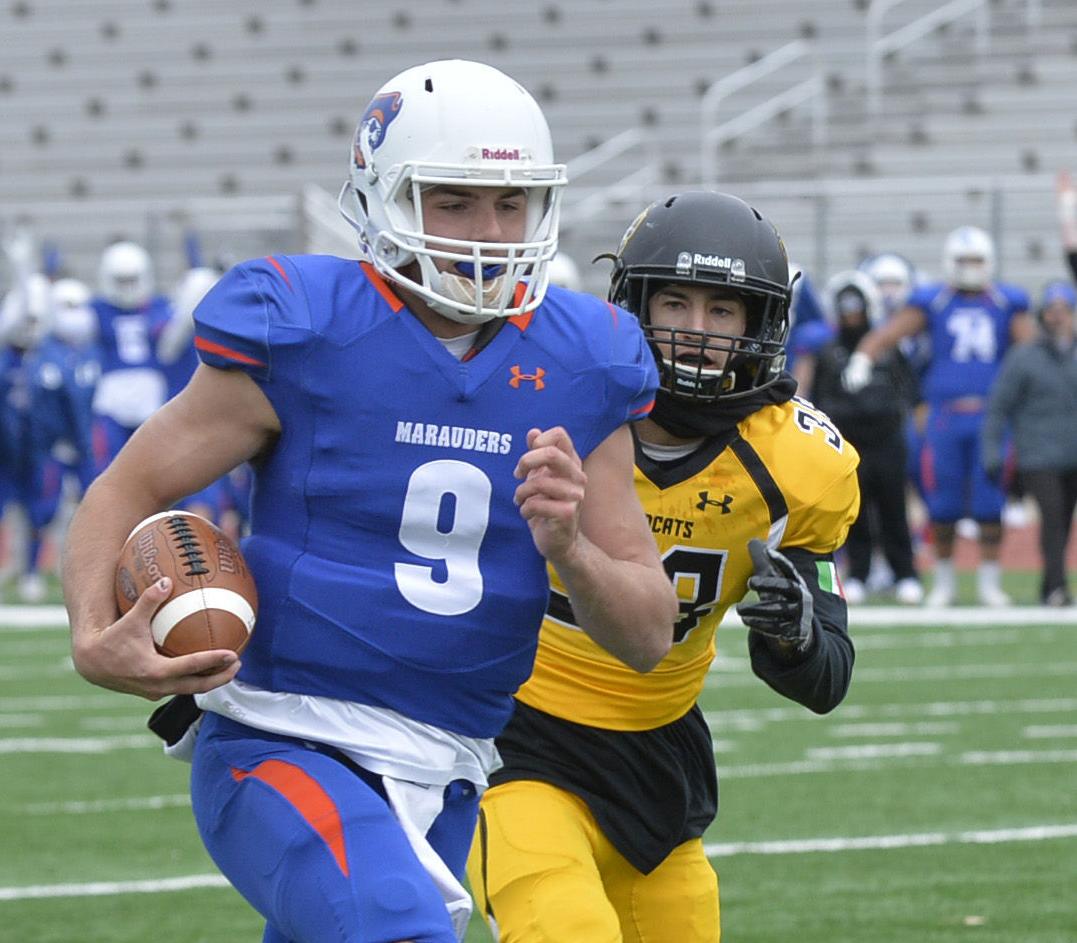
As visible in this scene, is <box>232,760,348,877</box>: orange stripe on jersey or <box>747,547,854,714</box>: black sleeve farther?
<box>747,547,854,714</box>: black sleeve

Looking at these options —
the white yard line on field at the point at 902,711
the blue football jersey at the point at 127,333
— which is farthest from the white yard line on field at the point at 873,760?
the blue football jersey at the point at 127,333

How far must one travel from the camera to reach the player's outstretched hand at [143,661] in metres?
2.81

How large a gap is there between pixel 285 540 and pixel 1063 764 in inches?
197

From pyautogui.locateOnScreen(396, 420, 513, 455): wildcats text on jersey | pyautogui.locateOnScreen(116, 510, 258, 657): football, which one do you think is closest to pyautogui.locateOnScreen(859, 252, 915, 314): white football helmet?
pyautogui.locateOnScreen(396, 420, 513, 455): wildcats text on jersey

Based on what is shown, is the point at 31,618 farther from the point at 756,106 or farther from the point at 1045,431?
the point at 756,106

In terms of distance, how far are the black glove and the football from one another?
2.66 feet

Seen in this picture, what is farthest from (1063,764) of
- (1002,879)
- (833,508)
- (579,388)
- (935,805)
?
(579,388)

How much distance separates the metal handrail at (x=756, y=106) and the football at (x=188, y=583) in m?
15.9

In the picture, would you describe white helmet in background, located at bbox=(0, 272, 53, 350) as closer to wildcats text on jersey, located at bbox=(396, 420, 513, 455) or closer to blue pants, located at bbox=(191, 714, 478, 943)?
blue pants, located at bbox=(191, 714, 478, 943)

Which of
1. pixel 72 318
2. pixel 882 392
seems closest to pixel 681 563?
pixel 882 392

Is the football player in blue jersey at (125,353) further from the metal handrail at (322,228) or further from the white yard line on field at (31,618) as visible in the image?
the metal handrail at (322,228)

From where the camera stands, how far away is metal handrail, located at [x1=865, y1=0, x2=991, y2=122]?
19.1 m

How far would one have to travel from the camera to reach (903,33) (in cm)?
1933

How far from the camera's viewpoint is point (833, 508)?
12.1 feet
